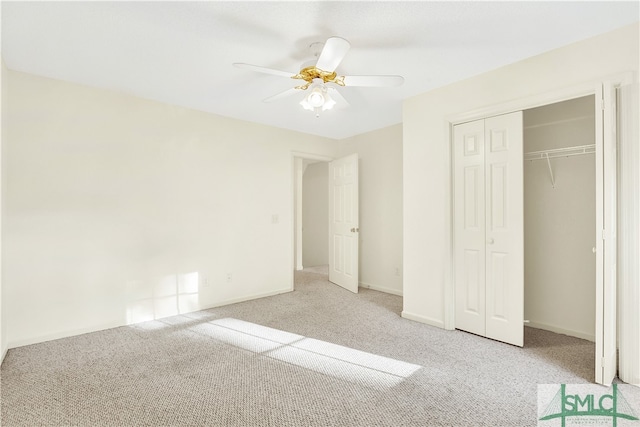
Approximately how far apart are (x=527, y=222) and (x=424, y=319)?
151 cm

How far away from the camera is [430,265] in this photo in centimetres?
334

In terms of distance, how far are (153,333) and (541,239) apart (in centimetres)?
404

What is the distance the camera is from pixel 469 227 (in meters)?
3.11

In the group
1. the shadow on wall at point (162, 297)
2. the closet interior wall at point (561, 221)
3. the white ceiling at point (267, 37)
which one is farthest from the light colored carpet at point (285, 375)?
the white ceiling at point (267, 37)

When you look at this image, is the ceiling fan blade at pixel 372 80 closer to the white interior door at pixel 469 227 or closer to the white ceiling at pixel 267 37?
the white ceiling at pixel 267 37

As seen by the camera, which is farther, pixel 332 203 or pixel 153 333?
pixel 332 203

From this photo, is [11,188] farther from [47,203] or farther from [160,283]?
[160,283]

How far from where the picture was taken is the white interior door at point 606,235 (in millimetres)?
2113

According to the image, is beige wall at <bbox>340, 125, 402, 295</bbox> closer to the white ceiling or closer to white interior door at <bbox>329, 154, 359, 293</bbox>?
white interior door at <bbox>329, 154, 359, 293</bbox>

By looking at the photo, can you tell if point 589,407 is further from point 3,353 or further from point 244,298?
point 3,353

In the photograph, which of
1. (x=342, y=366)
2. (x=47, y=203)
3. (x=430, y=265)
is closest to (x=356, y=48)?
(x=430, y=265)

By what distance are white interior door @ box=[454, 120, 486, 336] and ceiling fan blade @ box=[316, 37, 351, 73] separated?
65.2 inches

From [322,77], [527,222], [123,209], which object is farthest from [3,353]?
[527,222]

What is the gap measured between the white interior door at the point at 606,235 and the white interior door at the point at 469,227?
916 millimetres
